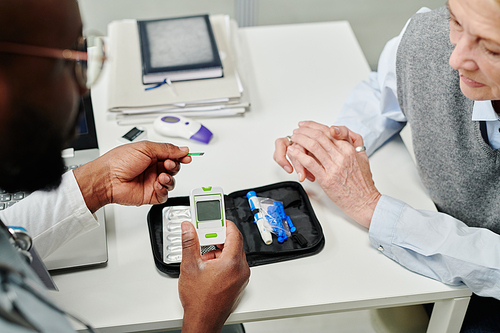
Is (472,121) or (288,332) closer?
(472,121)

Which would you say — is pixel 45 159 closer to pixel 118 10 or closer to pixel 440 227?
pixel 440 227

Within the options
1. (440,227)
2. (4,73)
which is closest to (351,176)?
(440,227)

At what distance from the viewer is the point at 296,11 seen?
2.31 meters

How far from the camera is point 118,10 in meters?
2.18

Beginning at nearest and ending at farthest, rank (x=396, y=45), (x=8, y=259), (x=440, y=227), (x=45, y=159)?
1. (x=8, y=259)
2. (x=45, y=159)
3. (x=440, y=227)
4. (x=396, y=45)

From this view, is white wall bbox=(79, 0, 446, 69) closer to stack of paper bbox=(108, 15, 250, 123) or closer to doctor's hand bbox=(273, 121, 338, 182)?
stack of paper bbox=(108, 15, 250, 123)

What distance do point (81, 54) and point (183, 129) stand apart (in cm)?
52

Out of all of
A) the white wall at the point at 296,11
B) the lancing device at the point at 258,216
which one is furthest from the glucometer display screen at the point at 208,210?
the white wall at the point at 296,11

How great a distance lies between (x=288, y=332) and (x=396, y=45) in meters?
0.77

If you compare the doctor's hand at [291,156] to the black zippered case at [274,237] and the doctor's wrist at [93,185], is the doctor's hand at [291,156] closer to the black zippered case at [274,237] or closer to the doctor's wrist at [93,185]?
the black zippered case at [274,237]

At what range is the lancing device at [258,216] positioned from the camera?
82cm

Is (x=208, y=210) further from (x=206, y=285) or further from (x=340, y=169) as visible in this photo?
(x=340, y=169)

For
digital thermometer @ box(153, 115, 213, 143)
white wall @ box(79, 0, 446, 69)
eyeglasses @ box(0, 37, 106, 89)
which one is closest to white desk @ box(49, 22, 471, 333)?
digital thermometer @ box(153, 115, 213, 143)

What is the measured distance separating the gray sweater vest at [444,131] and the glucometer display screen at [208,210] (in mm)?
497
